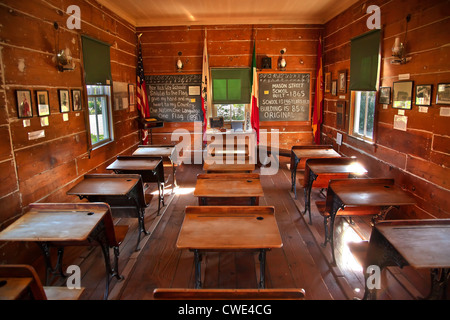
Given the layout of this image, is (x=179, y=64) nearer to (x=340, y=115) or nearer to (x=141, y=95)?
(x=141, y=95)

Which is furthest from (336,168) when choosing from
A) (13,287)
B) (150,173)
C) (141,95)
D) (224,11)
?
(141,95)

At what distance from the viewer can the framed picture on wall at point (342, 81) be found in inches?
219

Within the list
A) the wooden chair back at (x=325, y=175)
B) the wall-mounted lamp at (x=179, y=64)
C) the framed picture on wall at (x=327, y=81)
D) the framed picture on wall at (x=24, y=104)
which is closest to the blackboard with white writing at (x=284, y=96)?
the framed picture on wall at (x=327, y=81)

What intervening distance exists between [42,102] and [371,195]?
11.2 ft

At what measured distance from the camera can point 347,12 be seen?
5449 mm

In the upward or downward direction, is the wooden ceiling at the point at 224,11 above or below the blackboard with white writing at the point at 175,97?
above

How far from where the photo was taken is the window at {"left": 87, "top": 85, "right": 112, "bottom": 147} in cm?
Result: 481

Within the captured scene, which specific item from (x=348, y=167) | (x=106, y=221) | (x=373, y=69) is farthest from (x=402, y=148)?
(x=106, y=221)

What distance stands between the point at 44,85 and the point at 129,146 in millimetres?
2922

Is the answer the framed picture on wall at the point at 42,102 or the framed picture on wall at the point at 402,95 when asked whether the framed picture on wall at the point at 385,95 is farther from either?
the framed picture on wall at the point at 42,102

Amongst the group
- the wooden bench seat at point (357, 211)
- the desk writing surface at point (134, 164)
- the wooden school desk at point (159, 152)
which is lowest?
the wooden bench seat at point (357, 211)

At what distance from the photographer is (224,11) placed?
6133mm

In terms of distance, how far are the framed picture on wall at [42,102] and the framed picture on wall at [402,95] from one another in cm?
402

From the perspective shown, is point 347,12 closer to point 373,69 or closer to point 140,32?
point 373,69
